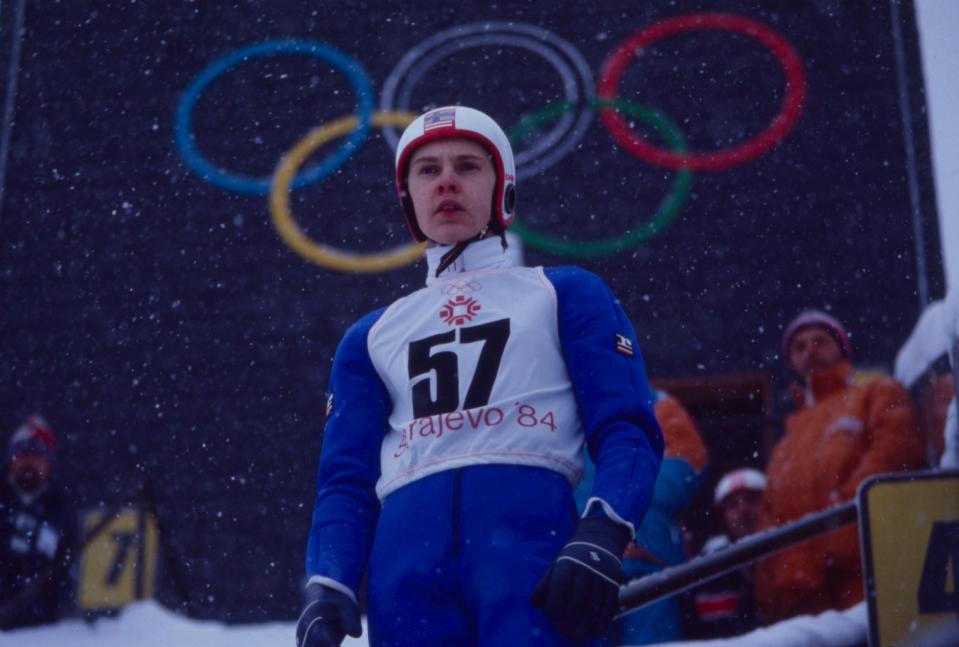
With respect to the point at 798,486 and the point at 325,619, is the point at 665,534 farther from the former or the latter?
the point at 325,619

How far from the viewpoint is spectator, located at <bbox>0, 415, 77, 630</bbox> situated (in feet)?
19.8

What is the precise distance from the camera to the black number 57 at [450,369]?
2.48 metres

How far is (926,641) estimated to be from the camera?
307cm

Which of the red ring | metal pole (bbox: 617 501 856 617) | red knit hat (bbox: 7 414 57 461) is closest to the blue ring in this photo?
the red ring

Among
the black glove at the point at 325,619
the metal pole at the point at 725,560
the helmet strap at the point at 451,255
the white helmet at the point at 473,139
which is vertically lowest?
the black glove at the point at 325,619

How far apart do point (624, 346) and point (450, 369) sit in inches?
15.4

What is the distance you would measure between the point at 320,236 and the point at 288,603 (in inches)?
115

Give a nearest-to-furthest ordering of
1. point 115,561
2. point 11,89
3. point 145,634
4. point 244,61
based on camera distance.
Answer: point 145,634 → point 115,561 → point 244,61 → point 11,89

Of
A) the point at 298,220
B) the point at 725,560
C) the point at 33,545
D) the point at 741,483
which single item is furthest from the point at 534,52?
the point at 725,560

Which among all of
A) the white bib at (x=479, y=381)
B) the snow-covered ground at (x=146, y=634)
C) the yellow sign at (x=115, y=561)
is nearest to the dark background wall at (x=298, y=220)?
the yellow sign at (x=115, y=561)

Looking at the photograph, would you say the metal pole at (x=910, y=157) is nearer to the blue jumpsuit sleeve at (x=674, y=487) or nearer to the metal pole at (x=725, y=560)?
the blue jumpsuit sleeve at (x=674, y=487)

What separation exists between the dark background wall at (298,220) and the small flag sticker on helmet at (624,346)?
5.69m

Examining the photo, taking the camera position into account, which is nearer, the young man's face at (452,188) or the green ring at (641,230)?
the young man's face at (452,188)

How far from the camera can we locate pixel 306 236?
9094mm
